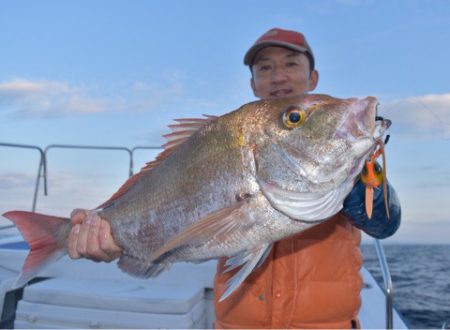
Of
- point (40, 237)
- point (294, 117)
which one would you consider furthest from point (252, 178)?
point (40, 237)

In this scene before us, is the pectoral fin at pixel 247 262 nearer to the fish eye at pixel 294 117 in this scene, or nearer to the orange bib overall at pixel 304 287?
the fish eye at pixel 294 117

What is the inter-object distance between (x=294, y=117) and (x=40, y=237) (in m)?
1.90

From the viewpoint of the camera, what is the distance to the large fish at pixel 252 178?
2047 millimetres

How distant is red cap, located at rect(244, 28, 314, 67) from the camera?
3684 millimetres

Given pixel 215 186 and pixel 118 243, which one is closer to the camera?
pixel 215 186

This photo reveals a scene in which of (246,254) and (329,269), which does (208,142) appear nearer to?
(246,254)

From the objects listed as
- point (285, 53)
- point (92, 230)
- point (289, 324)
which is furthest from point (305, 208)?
point (285, 53)

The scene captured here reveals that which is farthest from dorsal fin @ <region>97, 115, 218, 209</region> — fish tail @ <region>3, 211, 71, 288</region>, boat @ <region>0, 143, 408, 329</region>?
boat @ <region>0, 143, 408, 329</region>

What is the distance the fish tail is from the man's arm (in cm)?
185

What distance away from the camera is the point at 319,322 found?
2.92 m

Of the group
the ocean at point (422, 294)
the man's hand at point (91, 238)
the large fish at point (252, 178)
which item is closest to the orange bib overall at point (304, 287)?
the large fish at point (252, 178)

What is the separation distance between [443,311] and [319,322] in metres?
8.51

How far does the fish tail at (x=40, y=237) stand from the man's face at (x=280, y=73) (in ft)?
6.38

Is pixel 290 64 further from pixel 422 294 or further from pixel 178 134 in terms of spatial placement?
pixel 422 294
